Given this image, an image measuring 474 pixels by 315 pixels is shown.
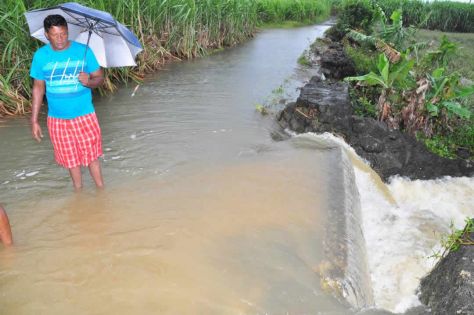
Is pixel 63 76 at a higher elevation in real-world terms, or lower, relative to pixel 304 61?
higher

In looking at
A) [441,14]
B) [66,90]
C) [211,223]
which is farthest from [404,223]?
[441,14]

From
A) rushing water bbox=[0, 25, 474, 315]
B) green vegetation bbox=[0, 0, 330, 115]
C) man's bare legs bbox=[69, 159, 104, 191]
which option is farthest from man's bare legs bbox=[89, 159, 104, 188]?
green vegetation bbox=[0, 0, 330, 115]

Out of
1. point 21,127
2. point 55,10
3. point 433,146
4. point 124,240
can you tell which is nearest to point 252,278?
point 124,240

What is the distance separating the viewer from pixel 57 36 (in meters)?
3.04

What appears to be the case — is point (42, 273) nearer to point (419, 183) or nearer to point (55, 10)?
point (55, 10)

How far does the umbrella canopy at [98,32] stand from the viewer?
332 cm

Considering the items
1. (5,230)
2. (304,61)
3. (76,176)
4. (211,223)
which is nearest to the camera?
(5,230)

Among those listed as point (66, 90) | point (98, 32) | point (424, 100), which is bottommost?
point (424, 100)

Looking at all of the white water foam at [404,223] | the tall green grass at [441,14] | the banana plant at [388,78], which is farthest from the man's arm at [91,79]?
the tall green grass at [441,14]

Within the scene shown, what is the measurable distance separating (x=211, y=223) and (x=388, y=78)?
429cm

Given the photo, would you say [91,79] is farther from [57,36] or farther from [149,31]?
[149,31]

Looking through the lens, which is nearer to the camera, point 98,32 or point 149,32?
point 98,32

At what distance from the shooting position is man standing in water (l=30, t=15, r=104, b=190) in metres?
3.17

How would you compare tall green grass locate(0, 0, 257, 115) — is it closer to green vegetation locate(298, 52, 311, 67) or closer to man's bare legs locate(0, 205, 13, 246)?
green vegetation locate(298, 52, 311, 67)
